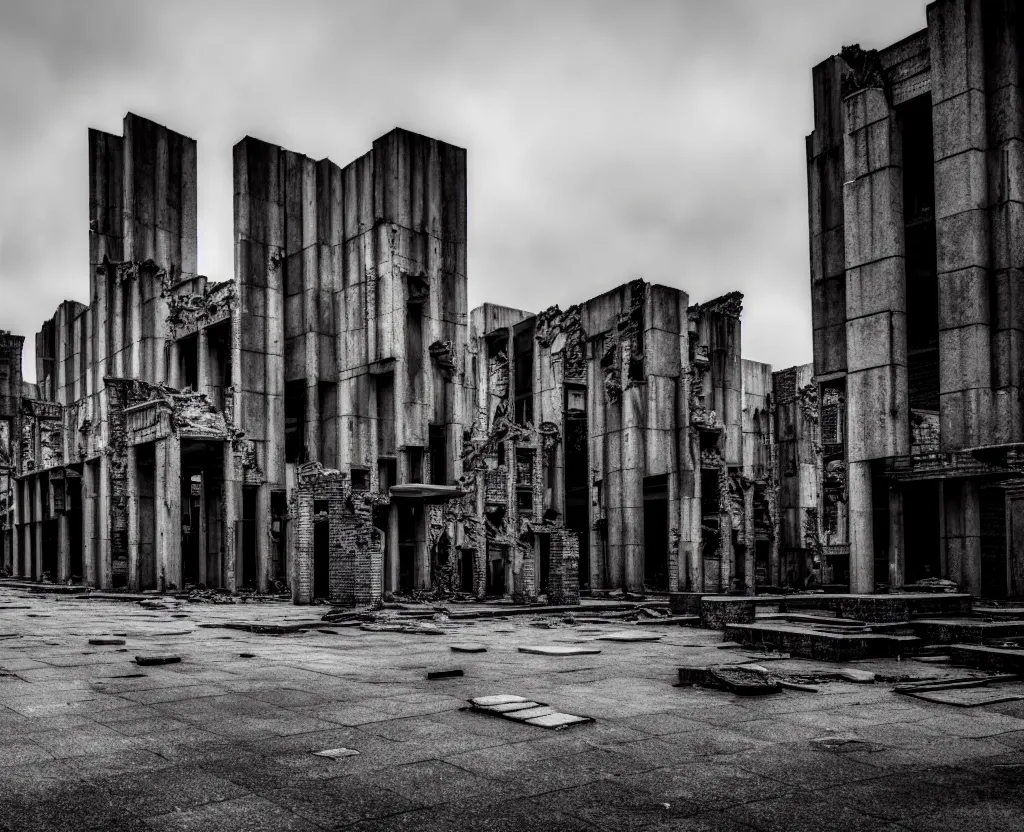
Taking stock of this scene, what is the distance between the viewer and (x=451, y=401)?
1455 inches

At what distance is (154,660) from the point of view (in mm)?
11867

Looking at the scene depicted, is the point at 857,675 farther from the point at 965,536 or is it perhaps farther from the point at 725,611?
the point at 965,536

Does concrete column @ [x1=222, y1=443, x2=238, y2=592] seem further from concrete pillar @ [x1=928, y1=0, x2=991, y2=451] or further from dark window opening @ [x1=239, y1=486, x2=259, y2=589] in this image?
concrete pillar @ [x1=928, y1=0, x2=991, y2=451]

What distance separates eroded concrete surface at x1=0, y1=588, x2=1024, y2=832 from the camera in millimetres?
5324

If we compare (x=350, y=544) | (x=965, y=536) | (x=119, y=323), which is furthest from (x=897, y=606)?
(x=119, y=323)

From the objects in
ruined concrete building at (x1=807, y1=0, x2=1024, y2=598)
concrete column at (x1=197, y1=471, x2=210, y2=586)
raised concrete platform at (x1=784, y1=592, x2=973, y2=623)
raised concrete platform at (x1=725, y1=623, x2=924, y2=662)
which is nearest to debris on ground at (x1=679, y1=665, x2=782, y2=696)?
raised concrete platform at (x1=725, y1=623, x2=924, y2=662)

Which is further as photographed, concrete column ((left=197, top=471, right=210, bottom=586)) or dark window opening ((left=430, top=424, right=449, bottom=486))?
dark window opening ((left=430, top=424, right=449, bottom=486))

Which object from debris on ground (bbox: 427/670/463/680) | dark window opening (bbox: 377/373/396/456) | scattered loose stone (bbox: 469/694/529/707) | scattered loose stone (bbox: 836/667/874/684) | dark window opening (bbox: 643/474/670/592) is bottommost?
dark window opening (bbox: 643/474/670/592)

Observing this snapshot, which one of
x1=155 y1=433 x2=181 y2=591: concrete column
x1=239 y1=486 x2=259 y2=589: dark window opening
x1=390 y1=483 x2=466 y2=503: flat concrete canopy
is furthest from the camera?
x1=239 y1=486 x2=259 y2=589: dark window opening

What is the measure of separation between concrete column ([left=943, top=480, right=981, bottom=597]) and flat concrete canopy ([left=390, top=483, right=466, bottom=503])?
14346 mm

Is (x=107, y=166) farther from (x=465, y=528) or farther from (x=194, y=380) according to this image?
(x=465, y=528)

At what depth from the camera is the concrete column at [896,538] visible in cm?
2536

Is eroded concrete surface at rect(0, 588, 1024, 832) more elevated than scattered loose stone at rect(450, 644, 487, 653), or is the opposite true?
eroded concrete surface at rect(0, 588, 1024, 832)

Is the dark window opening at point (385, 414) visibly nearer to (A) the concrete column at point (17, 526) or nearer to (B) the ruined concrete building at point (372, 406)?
(B) the ruined concrete building at point (372, 406)
